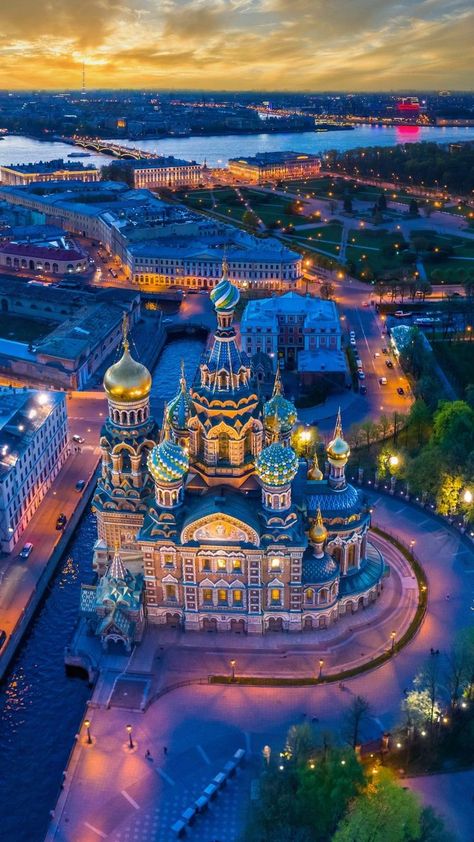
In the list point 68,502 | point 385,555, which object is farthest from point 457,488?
point 68,502

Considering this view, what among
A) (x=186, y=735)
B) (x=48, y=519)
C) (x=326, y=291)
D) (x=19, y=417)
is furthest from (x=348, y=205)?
(x=186, y=735)


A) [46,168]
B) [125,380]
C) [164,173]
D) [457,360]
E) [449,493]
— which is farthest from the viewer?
[164,173]

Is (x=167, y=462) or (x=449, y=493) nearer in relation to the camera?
(x=167, y=462)

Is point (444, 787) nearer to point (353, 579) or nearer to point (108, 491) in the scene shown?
point (353, 579)

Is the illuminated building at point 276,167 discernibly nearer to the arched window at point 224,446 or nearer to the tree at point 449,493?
the tree at point 449,493

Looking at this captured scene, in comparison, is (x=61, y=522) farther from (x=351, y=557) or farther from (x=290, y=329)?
(x=290, y=329)

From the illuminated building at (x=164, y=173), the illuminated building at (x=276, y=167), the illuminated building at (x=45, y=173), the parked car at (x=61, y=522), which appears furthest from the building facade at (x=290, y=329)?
the illuminated building at (x=276, y=167)
